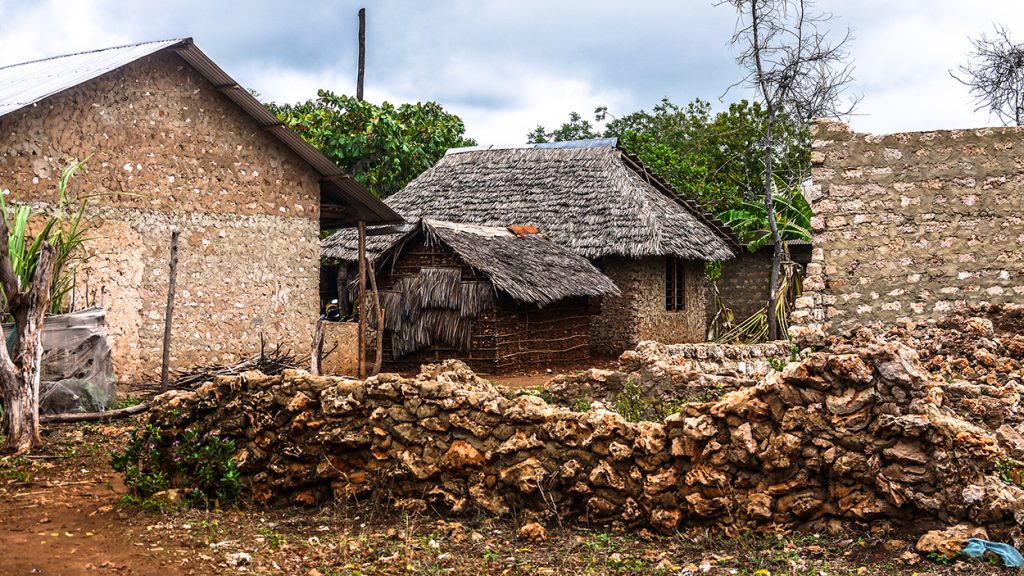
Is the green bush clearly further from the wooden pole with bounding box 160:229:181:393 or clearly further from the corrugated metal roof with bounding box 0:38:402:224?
the corrugated metal roof with bounding box 0:38:402:224

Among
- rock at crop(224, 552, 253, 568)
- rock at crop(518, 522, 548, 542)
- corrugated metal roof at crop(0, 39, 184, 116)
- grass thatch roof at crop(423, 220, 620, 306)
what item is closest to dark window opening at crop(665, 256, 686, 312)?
grass thatch roof at crop(423, 220, 620, 306)

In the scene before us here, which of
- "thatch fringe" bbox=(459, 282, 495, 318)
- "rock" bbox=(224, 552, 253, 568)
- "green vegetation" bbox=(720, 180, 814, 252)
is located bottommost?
"rock" bbox=(224, 552, 253, 568)

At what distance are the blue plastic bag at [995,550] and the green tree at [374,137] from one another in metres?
22.2

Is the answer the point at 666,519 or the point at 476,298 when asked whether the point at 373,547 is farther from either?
the point at 476,298

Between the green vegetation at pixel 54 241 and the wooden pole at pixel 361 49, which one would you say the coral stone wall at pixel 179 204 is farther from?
the wooden pole at pixel 361 49

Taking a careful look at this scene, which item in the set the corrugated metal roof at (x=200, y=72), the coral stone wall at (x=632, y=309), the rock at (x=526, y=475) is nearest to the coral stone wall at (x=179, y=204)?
the corrugated metal roof at (x=200, y=72)

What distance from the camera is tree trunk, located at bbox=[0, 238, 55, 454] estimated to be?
24.2 ft

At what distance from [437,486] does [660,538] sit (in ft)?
4.56

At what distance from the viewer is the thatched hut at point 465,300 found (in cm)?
1521

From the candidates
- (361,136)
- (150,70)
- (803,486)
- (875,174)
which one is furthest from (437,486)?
(361,136)

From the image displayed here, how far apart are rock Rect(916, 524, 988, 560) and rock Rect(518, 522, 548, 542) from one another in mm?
1896

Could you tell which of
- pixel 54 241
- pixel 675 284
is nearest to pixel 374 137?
pixel 675 284

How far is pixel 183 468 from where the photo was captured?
6.27m

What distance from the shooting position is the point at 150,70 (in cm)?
1128
